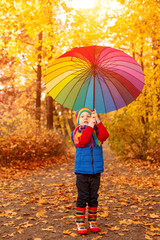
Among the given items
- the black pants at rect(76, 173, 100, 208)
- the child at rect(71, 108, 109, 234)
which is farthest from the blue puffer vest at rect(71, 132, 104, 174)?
the black pants at rect(76, 173, 100, 208)

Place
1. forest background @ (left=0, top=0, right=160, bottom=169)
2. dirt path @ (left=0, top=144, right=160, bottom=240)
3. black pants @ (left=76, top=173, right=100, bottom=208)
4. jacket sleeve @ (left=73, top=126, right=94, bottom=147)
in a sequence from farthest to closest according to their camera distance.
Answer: forest background @ (left=0, top=0, right=160, bottom=169)
dirt path @ (left=0, top=144, right=160, bottom=240)
black pants @ (left=76, top=173, right=100, bottom=208)
jacket sleeve @ (left=73, top=126, right=94, bottom=147)

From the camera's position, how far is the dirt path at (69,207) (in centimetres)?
367

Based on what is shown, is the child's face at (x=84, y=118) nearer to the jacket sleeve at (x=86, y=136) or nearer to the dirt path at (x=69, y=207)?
the jacket sleeve at (x=86, y=136)

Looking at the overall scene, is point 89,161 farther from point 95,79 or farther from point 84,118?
point 95,79

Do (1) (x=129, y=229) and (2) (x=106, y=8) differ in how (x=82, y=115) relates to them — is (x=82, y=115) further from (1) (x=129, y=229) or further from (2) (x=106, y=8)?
(2) (x=106, y=8)

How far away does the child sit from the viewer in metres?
3.49

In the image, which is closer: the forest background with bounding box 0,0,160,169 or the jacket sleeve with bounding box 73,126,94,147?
the jacket sleeve with bounding box 73,126,94,147

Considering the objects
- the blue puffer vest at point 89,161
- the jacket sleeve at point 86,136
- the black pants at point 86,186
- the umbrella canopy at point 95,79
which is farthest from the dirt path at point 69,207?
the umbrella canopy at point 95,79

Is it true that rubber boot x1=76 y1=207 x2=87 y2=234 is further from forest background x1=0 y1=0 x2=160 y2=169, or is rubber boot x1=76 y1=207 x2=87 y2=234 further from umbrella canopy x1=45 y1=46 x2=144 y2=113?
forest background x1=0 y1=0 x2=160 y2=169

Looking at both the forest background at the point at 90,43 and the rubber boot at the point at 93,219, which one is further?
the forest background at the point at 90,43

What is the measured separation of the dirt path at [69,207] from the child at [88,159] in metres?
0.37

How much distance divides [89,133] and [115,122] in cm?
704

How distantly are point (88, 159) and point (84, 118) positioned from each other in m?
0.57

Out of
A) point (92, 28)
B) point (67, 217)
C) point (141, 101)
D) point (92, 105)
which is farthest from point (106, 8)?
point (67, 217)
